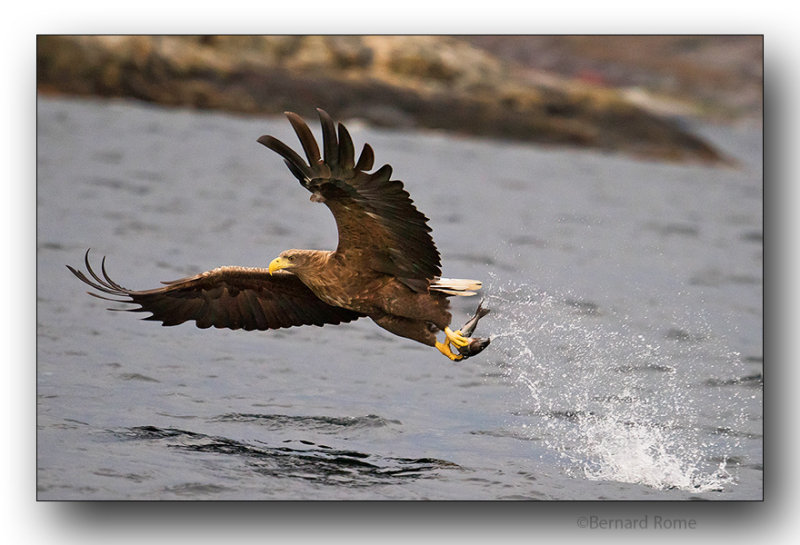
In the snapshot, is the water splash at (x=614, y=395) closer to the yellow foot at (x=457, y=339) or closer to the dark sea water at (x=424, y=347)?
the dark sea water at (x=424, y=347)

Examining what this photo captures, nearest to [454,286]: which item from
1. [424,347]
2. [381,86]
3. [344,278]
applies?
[344,278]

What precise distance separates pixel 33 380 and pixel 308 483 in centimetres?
120

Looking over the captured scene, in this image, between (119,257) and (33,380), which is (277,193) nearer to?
Result: (119,257)

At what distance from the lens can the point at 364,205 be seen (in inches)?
189

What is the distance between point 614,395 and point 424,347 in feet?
3.96

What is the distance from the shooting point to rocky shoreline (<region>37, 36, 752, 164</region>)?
668cm

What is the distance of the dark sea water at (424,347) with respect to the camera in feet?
17.9

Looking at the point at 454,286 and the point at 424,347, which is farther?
the point at 424,347

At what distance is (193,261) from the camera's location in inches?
293

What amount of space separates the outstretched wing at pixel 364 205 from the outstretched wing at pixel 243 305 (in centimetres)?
59

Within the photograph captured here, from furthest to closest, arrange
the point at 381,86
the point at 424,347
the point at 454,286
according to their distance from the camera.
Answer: the point at 381,86, the point at 424,347, the point at 454,286

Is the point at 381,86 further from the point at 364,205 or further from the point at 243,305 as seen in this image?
the point at 364,205

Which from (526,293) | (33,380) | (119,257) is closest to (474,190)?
(526,293)

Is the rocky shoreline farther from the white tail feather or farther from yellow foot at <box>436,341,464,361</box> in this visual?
yellow foot at <box>436,341,464,361</box>
